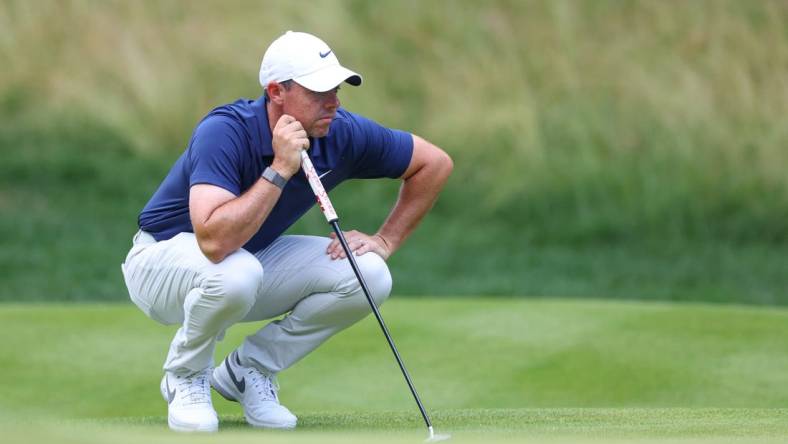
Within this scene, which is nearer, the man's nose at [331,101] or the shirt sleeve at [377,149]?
the man's nose at [331,101]

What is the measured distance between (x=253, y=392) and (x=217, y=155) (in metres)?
0.74

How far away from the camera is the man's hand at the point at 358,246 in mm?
3875

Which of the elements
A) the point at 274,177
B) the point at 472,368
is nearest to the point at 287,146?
the point at 274,177

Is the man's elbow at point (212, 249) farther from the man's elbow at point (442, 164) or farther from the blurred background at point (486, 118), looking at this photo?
the blurred background at point (486, 118)

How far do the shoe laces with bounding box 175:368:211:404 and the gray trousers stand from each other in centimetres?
4

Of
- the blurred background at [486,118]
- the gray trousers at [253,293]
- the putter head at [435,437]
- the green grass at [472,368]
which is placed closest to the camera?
the putter head at [435,437]

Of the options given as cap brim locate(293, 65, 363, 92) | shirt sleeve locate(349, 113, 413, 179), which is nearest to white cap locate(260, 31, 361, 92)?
cap brim locate(293, 65, 363, 92)

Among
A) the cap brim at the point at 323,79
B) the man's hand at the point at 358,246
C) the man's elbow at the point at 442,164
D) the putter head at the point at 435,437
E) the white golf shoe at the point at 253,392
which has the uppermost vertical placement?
the cap brim at the point at 323,79

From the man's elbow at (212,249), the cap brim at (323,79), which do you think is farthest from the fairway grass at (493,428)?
the cap brim at (323,79)

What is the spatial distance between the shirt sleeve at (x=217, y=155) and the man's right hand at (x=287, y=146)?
0.33 feet

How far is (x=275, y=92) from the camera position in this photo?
3.67 meters

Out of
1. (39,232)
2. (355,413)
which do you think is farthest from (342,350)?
(39,232)

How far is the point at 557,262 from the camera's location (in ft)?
32.2

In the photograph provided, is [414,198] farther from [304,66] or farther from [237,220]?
[237,220]
